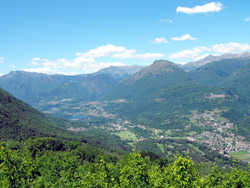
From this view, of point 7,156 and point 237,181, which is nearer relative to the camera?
point 7,156

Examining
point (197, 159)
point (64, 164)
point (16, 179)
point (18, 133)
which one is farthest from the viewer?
point (197, 159)

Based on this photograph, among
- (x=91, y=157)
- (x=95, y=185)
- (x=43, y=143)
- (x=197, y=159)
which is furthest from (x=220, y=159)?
(x=95, y=185)

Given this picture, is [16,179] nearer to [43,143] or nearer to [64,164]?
[64,164]

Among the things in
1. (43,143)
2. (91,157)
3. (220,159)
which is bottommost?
(220,159)

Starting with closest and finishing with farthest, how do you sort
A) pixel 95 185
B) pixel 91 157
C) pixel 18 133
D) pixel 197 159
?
pixel 95 185
pixel 91 157
pixel 18 133
pixel 197 159

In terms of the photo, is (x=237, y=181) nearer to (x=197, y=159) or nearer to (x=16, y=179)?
(x=16, y=179)

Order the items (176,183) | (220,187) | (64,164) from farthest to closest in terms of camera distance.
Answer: (64,164) → (220,187) → (176,183)

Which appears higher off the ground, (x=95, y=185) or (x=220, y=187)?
(x=95, y=185)

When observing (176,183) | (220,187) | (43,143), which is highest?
(176,183)

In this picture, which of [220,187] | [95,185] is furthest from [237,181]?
[95,185]
